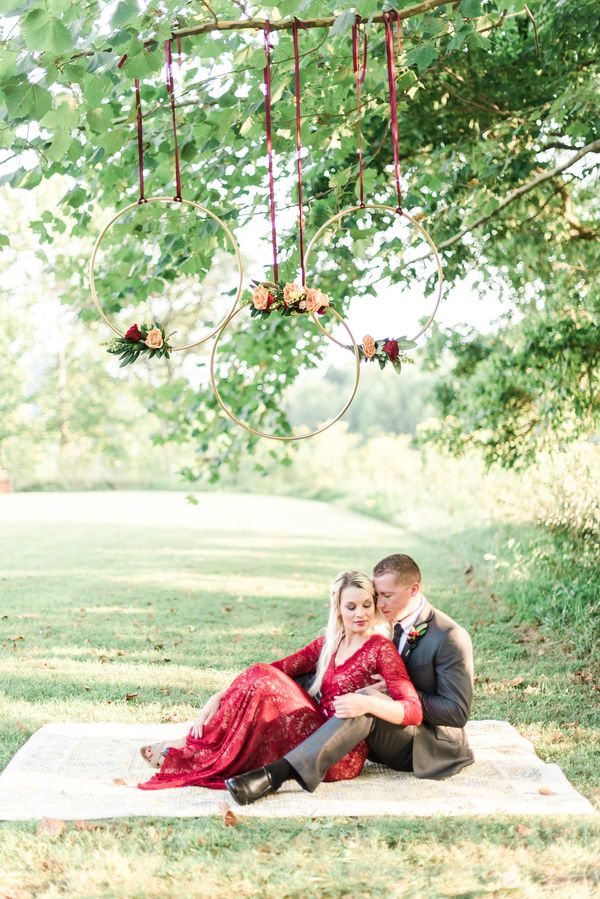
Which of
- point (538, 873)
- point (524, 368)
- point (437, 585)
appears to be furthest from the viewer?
point (437, 585)

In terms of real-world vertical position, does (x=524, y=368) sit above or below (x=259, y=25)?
below

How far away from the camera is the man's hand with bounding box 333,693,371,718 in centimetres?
380

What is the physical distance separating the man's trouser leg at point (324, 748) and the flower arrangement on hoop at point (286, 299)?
1.68m

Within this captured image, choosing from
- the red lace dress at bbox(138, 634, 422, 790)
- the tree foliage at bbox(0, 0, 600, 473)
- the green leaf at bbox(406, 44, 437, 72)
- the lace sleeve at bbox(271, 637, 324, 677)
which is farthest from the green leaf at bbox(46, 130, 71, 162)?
the lace sleeve at bbox(271, 637, 324, 677)

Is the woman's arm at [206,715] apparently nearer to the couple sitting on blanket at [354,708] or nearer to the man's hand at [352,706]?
the couple sitting on blanket at [354,708]

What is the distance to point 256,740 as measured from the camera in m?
3.96

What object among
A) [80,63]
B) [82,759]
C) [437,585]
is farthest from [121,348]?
[437,585]

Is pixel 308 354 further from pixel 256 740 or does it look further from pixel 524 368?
pixel 256 740

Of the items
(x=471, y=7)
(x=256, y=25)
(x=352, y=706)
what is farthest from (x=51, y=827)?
(x=471, y=7)

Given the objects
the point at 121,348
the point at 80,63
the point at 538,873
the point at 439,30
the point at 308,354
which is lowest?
the point at 538,873

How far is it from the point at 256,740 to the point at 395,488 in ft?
53.3

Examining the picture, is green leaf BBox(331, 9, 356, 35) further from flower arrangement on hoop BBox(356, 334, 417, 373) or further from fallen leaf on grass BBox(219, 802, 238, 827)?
fallen leaf on grass BBox(219, 802, 238, 827)

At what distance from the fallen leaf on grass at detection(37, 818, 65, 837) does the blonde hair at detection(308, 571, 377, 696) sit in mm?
1224

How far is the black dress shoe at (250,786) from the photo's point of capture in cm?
372
